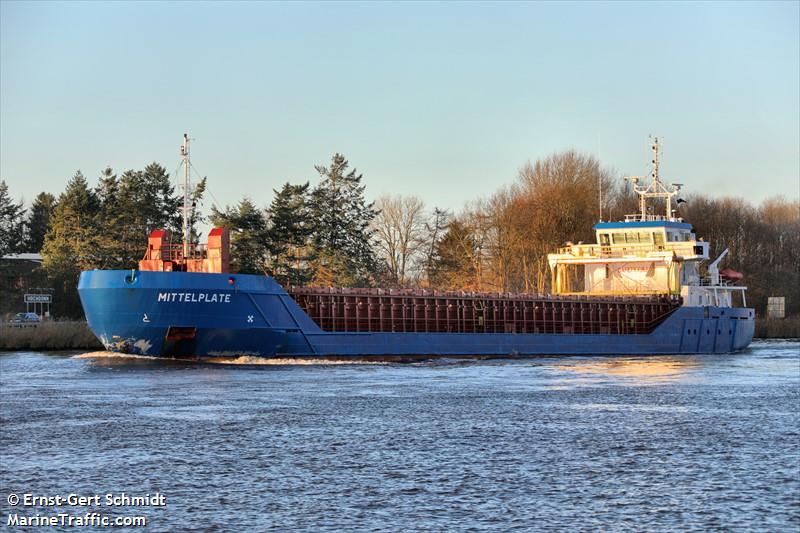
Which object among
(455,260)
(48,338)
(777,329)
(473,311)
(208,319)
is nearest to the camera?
(208,319)

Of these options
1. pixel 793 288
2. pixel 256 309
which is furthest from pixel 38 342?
pixel 793 288

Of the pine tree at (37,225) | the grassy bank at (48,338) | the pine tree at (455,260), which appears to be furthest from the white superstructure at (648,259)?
the pine tree at (37,225)

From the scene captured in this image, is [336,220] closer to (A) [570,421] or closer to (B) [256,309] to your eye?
(B) [256,309]

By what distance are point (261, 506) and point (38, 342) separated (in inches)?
1818

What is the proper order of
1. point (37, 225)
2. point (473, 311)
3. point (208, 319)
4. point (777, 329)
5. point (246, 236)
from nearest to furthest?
point (208, 319) → point (473, 311) → point (246, 236) → point (777, 329) → point (37, 225)

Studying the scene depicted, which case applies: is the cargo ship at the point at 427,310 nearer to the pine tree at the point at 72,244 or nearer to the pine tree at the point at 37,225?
the pine tree at the point at 72,244

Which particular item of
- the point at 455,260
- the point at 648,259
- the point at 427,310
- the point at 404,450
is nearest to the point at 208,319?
the point at 427,310

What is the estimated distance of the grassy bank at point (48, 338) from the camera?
198 feet

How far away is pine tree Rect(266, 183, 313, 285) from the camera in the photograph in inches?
3145

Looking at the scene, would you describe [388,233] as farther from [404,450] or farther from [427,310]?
[404,450]

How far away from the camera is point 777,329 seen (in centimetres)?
8956

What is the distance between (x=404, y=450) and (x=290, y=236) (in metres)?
57.9

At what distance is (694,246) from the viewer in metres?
62.8

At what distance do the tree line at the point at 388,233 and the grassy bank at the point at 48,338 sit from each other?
1528cm
